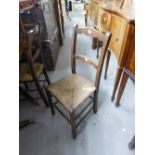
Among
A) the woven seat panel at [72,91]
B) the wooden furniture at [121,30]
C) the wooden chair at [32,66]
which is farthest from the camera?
the wooden chair at [32,66]

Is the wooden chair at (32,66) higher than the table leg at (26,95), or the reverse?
the wooden chair at (32,66)

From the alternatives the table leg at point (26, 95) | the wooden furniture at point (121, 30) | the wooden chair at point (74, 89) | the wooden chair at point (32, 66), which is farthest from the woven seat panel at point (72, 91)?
the table leg at point (26, 95)

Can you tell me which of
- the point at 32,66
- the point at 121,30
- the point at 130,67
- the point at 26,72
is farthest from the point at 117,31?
the point at 26,72

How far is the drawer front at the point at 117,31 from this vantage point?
1.17m

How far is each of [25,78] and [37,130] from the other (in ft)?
1.91

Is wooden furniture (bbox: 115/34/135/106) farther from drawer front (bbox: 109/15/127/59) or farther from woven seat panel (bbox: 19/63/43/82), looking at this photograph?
woven seat panel (bbox: 19/63/43/82)

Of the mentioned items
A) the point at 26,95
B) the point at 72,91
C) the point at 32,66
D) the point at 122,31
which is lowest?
the point at 26,95

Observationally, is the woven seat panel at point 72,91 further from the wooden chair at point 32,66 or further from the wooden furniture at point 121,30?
the wooden furniture at point 121,30

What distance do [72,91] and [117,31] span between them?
69 centimetres

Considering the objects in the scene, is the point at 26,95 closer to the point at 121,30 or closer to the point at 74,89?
the point at 74,89

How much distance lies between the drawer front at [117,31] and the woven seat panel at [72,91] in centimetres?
44

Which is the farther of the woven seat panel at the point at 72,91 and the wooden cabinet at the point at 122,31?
the woven seat panel at the point at 72,91

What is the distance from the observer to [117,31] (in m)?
1.28

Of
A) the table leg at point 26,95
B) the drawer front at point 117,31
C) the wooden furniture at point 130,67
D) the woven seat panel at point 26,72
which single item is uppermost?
the drawer front at point 117,31
